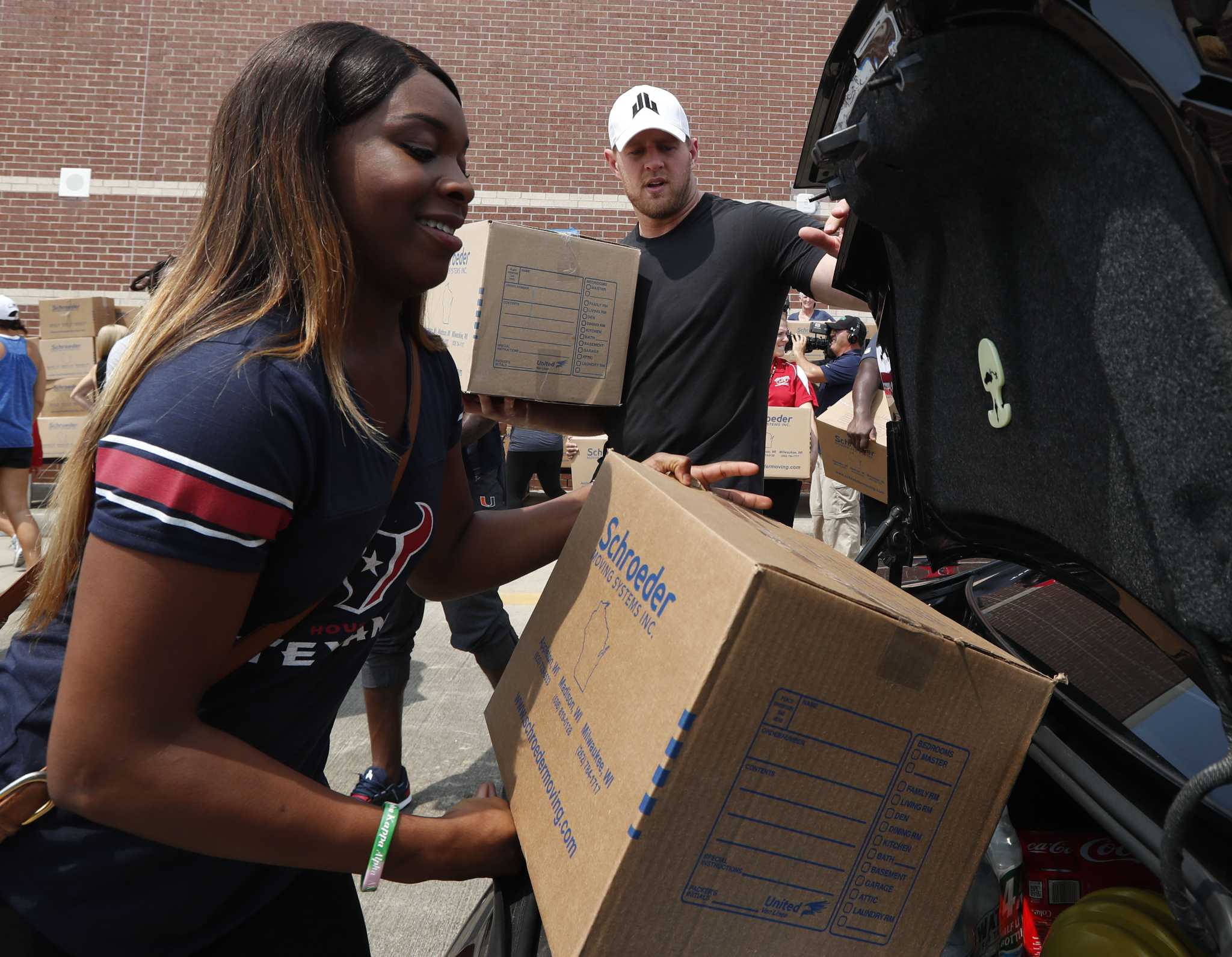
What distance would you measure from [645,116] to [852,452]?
2089mm

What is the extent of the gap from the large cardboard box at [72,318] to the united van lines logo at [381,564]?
1090 cm

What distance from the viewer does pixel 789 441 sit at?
7.24 meters

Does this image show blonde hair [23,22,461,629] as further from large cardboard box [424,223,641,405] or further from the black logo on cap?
the black logo on cap

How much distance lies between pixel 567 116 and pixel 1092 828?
11.6 meters

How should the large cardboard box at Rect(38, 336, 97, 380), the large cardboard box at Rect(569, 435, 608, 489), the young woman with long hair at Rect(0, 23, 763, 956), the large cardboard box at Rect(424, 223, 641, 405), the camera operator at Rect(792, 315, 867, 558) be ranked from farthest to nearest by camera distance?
the large cardboard box at Rect(38, 336, 97, 380) < the large cardboard box at Rect(569, 435, 608, 489) < the camera operator at Rect(792, 315, 867, 558) < the large cardboard box at Rect(424, 223, 641, 405) < the young woman with long hair at Rect(0, 23, 763, 956)

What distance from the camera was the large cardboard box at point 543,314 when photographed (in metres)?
3.12

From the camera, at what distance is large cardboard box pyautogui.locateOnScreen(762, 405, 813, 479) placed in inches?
276

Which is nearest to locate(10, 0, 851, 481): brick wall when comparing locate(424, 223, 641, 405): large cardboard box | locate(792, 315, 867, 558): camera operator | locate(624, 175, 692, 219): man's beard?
locate(792, 315, 867, 558): camera operator

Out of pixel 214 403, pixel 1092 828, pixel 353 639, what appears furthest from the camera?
pixel 1092 828

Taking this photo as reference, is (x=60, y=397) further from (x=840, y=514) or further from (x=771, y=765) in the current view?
(x=771, y=765)

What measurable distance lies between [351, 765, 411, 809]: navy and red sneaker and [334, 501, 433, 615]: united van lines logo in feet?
6.91

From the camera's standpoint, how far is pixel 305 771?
141 centimetres

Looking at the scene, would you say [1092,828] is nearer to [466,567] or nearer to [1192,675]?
[1192,675]

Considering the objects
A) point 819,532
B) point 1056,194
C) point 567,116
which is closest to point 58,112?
point 567,116
